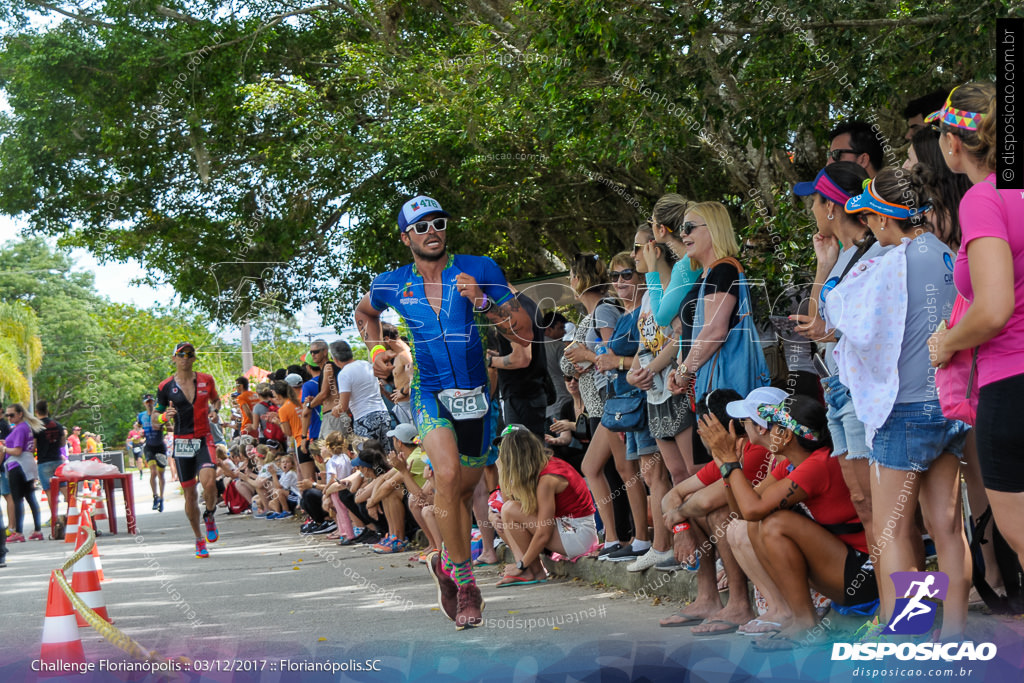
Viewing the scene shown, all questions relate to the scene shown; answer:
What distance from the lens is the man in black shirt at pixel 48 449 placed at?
16.5 m

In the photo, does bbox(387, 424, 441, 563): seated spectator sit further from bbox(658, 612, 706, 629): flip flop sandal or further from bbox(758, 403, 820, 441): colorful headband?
bbox(758, 403, 820, 441): colorful headband

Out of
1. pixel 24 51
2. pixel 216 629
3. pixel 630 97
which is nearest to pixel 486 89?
pixel 630 97

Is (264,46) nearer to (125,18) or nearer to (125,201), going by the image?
(125,18)

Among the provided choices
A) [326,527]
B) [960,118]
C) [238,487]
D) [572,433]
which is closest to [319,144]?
[238,487]

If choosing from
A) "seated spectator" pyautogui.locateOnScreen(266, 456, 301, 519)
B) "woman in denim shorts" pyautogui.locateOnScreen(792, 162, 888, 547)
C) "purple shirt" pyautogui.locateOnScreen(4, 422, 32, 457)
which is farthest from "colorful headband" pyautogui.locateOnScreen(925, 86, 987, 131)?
"purple shirt" pyautogui.locateOnScreen(4, 422, 32, 457)

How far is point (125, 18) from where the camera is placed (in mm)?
18766

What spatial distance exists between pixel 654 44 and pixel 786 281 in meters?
2.14

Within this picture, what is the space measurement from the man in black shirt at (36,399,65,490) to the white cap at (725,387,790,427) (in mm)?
14012

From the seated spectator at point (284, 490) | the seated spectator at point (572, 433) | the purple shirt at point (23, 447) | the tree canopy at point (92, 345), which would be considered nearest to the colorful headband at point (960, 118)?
the seated spectator at point (572, 433)

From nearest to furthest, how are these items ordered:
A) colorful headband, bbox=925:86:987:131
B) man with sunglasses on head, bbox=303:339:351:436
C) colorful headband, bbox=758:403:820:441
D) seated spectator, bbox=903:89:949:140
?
colorful headband, bbox=925:86:987:131 < colorful headband, bbox=758:403:820:441 < seated spectator, bbox=903:89:949:140 < man with sunglasses on head, bbox=303:339:351:436

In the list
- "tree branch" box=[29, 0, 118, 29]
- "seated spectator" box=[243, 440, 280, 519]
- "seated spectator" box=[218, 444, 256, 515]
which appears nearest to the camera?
"seated spectator" box=[243, 440, 280, 519]

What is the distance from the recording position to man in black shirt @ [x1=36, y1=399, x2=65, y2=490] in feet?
54.2

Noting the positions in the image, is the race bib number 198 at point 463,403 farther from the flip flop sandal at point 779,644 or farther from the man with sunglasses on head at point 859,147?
the man with sunglasses on head at point 859,147

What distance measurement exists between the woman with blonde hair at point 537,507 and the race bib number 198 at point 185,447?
16.7 feet
